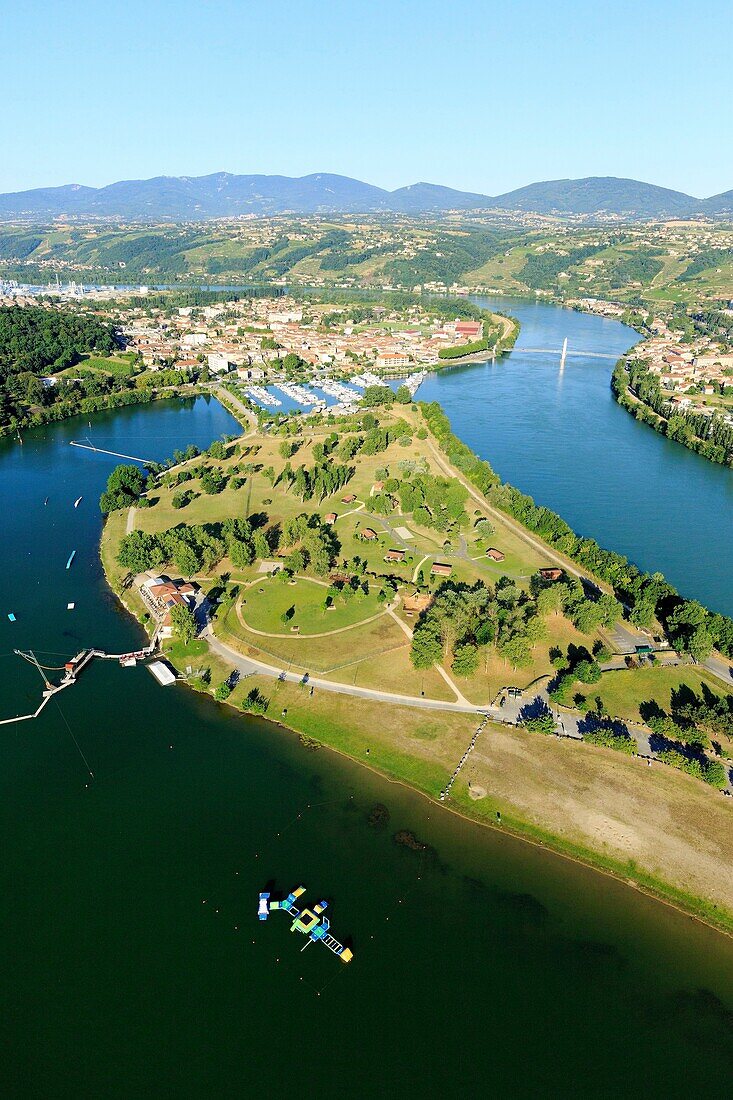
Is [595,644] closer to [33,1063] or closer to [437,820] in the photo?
[437,820]

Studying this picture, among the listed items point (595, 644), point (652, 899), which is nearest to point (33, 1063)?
point (652, 899)

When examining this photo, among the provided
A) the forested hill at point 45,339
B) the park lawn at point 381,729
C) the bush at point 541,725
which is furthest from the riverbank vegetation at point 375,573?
the forested hill at point 45,339

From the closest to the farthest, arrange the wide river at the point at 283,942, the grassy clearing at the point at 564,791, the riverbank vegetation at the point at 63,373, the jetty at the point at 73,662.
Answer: the wide river at the point at 283,942
the grassy clearing at the point at 564,791
the jetty at the point at 73,662
the riverbank vegetation at the point at 63,373

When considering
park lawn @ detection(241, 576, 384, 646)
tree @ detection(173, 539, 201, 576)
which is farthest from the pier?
tree @ detection(173, 539, 201, 576)

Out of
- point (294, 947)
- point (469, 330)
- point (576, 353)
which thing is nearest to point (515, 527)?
point (294, 947)

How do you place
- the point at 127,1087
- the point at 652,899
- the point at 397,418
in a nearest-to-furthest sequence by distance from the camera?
the point at 127,1087, the point at 652,899, the point at 397,418

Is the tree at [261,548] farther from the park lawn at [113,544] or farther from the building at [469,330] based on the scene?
the building at [469,330]

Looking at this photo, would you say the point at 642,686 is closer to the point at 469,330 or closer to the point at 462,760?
the point at 462,760
